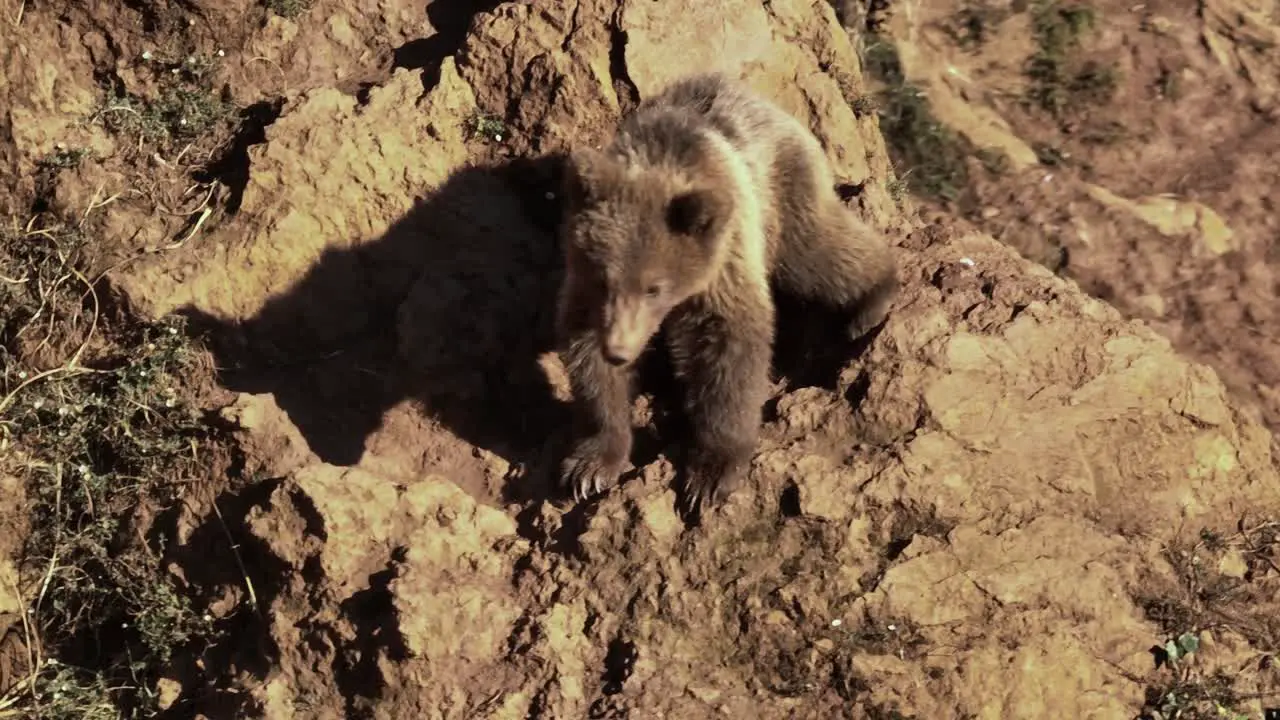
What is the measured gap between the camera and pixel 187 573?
203 inches

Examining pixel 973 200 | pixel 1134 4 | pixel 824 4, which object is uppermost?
pixel 824 4

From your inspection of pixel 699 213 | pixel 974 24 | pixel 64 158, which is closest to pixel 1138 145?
pixel 974 24

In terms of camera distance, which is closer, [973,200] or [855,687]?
[855,687]

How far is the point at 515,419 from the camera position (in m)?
5.53

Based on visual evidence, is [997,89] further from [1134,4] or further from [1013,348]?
[1013,348]

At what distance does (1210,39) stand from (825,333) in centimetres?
463

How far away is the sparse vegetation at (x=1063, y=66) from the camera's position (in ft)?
26.9

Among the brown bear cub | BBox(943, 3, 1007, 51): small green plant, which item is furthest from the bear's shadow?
BBox(943, 3, 1007, 51): small green plant

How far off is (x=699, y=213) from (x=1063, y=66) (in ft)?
16.3

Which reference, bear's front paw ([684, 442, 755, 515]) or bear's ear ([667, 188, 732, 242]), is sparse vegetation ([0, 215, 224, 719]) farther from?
bear's ear ([667, 188, 732, 242])

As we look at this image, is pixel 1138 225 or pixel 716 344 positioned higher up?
pixel 716 344

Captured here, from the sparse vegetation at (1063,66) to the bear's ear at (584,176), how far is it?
4751mm

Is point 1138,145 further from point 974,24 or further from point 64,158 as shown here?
point 64,158

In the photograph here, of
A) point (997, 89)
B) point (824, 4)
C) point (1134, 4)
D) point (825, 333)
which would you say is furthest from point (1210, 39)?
point (825, 333)
